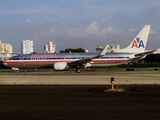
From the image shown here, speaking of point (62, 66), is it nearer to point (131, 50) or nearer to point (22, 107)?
point (131, 50)

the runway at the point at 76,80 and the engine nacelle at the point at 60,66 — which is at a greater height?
the engine nacelle at the point at 60,66

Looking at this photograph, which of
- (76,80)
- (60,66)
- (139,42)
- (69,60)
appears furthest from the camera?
(139,42)

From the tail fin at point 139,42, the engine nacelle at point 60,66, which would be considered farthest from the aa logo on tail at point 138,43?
the engine nacelle at point 60,66

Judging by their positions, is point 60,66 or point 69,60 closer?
point 60,66

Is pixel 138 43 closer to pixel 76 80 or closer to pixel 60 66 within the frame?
pixel 60 66

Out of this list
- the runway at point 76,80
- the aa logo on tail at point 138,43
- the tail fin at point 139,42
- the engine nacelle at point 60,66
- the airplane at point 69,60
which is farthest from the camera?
the aa logo on tail at point 138,43

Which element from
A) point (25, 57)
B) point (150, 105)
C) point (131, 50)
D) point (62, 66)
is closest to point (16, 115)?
point (150, 105)

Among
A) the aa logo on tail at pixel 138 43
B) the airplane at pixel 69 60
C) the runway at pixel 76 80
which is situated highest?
the aa logo on tail at pixel 138 43

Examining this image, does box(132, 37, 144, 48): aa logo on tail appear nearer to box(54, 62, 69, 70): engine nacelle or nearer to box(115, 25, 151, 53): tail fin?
box(115, 25, 151, 53): tail fin

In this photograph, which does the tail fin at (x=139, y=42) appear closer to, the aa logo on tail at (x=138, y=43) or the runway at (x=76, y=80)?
the aa logo on tail at (x=138, y=43)

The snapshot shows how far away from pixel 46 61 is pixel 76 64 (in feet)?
15.1

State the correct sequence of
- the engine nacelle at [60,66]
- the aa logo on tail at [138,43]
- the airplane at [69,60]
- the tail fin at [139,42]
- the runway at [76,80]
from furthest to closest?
the aa logo on tail at [138,43] → the tail fin at [139,42] → the airplane at [69,60] → the engine nacelle at [60,66] → the runway at [76,80]

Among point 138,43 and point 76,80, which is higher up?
point 138,43

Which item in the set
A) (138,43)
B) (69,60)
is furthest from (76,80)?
(138,43)
